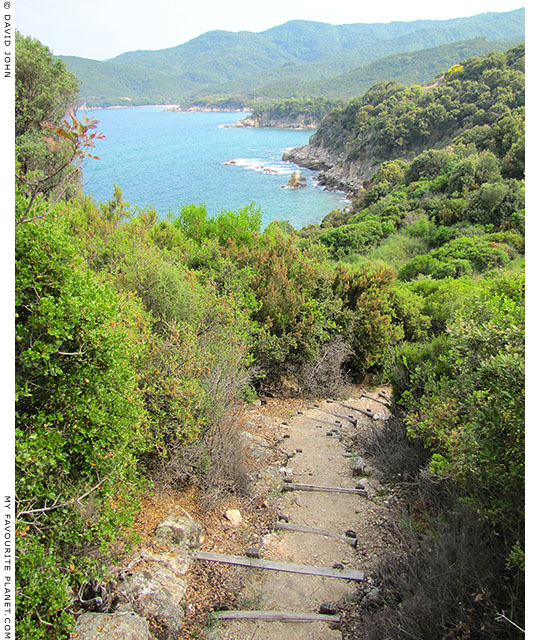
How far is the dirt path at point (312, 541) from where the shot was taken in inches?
188

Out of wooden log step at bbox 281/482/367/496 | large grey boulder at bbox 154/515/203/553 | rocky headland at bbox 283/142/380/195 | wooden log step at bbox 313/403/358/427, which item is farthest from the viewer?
rocky headland at bbox 283/142/380/195

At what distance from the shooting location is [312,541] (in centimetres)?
624

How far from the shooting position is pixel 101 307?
4305 mm

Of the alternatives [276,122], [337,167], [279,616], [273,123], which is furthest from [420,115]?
[273,123]

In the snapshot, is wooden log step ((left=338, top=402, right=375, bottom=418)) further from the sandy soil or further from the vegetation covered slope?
the vegetation covered slope

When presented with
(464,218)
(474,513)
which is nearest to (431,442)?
(474,513)

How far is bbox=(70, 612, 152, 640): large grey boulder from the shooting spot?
12.9ft

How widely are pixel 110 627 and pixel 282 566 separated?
2248mm

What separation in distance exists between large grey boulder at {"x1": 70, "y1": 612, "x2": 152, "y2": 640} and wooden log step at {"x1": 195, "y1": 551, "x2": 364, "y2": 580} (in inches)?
60.6

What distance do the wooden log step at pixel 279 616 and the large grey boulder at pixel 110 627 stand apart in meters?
0.93

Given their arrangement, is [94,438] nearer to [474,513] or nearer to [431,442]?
Result: [474,513]

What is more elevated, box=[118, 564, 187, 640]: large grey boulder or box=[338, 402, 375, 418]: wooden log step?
box=[118, 564, 187, 640]: large grey boulder

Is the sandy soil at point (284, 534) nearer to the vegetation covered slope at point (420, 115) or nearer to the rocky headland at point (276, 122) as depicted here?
the vegetation covered slope at point (420, 115)

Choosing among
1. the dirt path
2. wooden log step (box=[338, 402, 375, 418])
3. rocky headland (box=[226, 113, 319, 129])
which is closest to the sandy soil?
the dirt path
